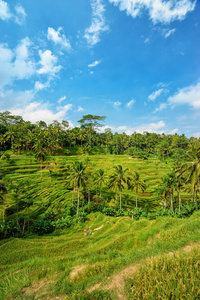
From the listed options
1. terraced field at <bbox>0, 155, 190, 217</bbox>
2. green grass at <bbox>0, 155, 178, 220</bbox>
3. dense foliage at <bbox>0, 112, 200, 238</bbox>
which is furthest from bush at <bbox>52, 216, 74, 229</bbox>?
green grass at <bbox>0, 155, 178, 220</bbox>

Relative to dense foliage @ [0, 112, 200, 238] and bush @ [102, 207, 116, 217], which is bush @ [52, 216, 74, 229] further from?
bush @ [102, 207, 116, 217]

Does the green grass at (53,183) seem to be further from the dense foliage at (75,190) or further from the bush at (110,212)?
the bush at (110,212)

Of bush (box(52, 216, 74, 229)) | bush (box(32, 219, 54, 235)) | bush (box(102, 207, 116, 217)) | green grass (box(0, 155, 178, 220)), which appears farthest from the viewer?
green grass (box(0, 155, 178, 220))

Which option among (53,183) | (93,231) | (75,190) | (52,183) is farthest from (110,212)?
(52,183)

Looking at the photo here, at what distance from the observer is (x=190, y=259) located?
18.5 ft

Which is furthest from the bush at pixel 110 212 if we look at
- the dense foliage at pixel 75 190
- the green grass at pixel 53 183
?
the green grass at pixel 53 183

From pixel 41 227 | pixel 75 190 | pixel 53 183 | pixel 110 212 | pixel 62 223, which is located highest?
pixel 53 183

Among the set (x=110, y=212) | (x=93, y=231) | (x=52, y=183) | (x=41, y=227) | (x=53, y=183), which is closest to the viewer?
(x=93, y=231)

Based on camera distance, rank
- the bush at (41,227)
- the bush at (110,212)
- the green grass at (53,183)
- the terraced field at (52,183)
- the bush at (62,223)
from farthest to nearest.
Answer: the green grass at (53,183)
the terraced field at (52,183)
the bush at (110,212)
the bush at (62,223)
the bush at (41,227)

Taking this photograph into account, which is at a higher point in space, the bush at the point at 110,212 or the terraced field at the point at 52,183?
the terraced field at the point at 52,183

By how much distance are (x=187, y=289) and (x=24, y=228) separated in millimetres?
28556

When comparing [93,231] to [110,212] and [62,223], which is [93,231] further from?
[110,212]

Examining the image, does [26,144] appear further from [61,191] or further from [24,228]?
[24,228]

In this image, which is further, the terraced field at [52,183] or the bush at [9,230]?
the terraced field at [52,183]
